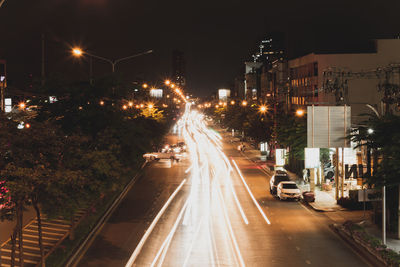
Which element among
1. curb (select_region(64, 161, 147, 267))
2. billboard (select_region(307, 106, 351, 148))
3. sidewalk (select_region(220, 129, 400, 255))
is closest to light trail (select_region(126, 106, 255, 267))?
curb (select_region(64, 161, 147, 267))

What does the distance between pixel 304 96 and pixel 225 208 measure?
160 feet

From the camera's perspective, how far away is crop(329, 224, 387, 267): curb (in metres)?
19.1

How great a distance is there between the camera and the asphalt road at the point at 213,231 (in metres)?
19.2

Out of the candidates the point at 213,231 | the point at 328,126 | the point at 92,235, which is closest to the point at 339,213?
the point at 328,126

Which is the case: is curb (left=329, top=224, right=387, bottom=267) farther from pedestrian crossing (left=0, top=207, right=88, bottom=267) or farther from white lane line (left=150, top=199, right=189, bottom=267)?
pedestrian crossing (left=0, top=207, right=88, bottom=267)

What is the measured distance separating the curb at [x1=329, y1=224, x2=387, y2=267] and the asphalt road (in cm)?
35

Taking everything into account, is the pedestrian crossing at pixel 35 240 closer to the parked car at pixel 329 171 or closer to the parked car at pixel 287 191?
the parked car at pixel 287 191

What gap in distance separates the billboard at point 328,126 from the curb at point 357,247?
20.3 feet

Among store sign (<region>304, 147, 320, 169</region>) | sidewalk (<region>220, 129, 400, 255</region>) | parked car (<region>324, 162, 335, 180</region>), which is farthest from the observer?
parked car (<region>324, 162, 335, 180</region>)

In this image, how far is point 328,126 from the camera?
3009 centimetres

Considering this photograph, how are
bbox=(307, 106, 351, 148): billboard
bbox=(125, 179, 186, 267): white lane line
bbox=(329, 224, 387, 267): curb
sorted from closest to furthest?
bbox=(125, 179, 186, 267): white lane line < bbox=(329, 224, 387, 267): curb < bbox=(307, 106, 351, 148): billboard

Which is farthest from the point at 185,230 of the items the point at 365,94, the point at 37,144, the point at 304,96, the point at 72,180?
the point at 304,96

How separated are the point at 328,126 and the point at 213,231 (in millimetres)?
10936

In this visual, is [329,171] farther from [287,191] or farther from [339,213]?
[339,213]
